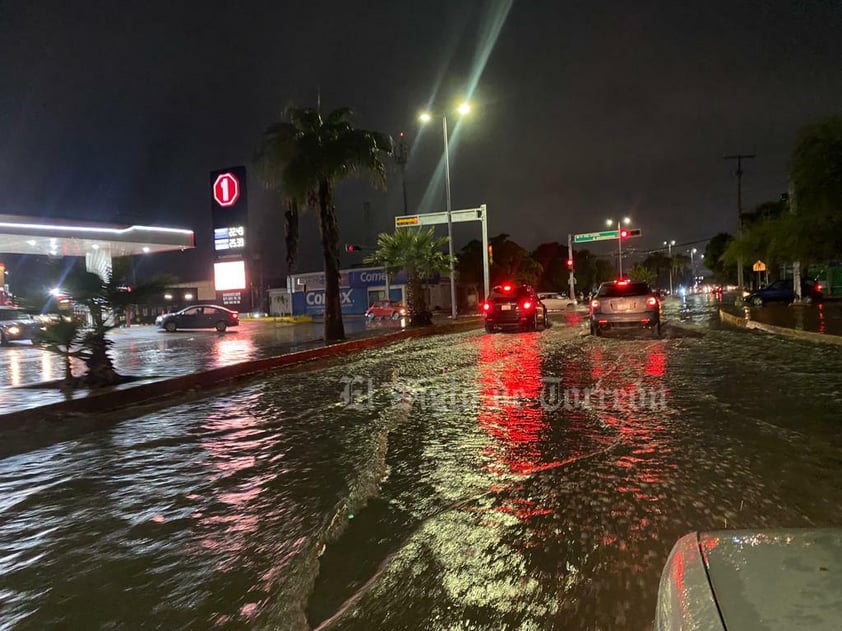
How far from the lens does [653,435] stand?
682cm

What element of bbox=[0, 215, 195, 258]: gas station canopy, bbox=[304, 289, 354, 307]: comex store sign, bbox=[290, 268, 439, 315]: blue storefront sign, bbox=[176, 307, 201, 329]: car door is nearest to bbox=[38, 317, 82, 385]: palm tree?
bbox=[0, 215, 195, 258]: gas station canopy

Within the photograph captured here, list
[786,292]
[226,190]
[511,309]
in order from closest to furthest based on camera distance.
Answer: [511,309] < [786,292] < [226,190]

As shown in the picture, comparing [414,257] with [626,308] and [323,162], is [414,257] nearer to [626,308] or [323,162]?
[323,162]

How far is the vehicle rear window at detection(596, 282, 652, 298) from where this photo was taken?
61.6 ft

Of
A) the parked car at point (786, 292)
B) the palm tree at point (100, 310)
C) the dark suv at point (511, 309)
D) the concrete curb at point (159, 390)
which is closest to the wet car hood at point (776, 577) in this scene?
the concrete curb at point (159, 390)

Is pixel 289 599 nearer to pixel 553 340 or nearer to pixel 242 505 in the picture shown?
pixel 242 505

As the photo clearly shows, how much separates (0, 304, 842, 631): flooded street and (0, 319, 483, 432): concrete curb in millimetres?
1258

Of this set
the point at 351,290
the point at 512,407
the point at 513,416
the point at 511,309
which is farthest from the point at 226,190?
the point at 513,416

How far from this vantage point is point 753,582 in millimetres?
1877

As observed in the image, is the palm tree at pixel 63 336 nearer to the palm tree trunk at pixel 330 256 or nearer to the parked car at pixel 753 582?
the palm tree trunk at pixel 330 256

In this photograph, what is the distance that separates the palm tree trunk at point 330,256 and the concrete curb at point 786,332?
1341cm

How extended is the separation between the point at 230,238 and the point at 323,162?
25.0 m

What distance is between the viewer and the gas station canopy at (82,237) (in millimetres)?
26438

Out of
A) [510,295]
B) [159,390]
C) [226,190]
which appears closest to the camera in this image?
[159,390]
